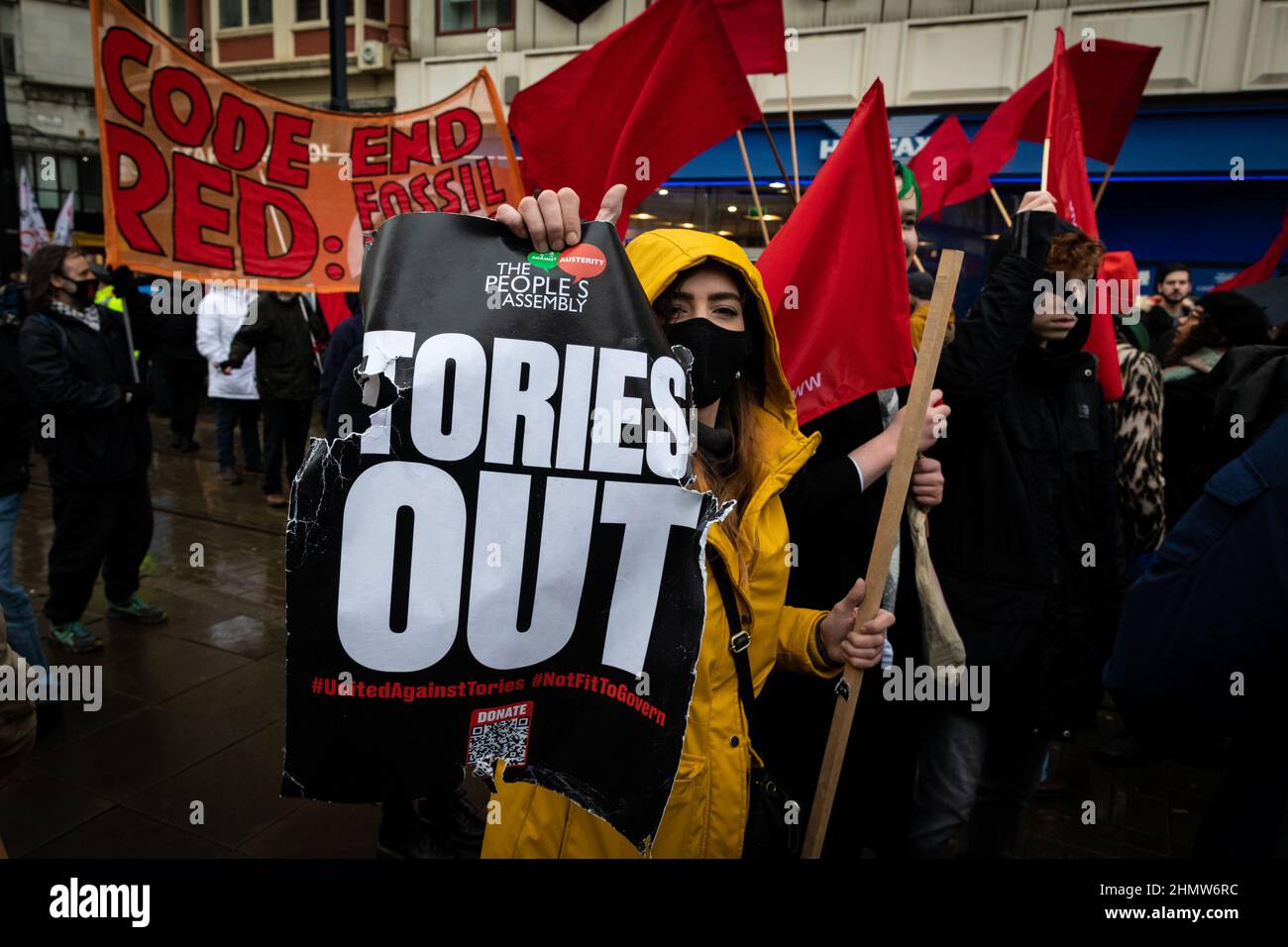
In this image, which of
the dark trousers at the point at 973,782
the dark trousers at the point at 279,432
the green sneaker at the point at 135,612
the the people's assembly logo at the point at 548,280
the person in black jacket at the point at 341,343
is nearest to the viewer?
the the people's assembly logo at the point at 548,280

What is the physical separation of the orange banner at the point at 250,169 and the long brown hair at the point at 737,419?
2.67 m

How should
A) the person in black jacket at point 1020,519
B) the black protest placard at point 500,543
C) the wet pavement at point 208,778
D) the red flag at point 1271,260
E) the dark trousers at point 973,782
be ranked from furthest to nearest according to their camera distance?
the red flag at point 1271,260 → the wet pavement at point 208,778 → the dark trousers at point 973,782 → the person in black jacket at point 1020,519 → the black protest placard at point 500,543

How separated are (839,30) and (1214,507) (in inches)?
474

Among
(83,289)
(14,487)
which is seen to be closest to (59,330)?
(83,289)

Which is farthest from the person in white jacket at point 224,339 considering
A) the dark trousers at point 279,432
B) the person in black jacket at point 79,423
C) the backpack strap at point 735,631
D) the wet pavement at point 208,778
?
the backpack strap at point 735,631

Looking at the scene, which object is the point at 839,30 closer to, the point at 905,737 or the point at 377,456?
the point at 905,737

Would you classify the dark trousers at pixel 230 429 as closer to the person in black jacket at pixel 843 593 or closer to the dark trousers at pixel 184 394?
the dark trousers at pixel 184 394

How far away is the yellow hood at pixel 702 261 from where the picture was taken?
6.42 feet

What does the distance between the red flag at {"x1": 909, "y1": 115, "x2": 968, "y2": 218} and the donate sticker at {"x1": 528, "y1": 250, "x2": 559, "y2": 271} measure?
4631 millimetres

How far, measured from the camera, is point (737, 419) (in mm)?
2156

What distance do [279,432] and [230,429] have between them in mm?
1342

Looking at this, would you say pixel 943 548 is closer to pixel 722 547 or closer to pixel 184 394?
pixel 722 547
